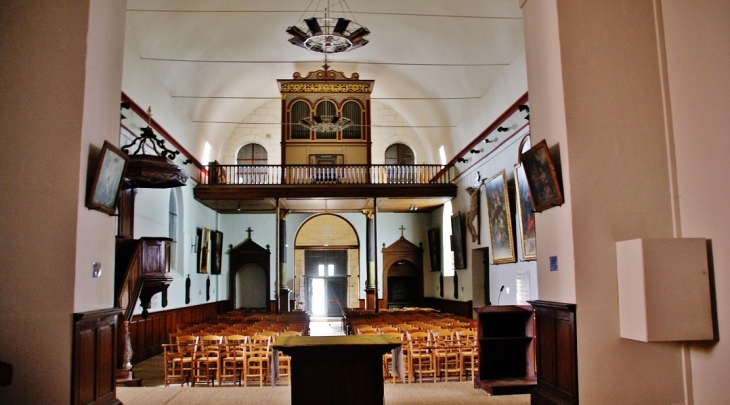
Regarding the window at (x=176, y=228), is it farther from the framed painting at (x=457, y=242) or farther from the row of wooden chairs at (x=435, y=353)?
the row of wooden chairs at (x=435, y=353)

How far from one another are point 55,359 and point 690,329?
5.60 metres

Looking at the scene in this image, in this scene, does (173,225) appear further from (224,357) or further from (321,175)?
(224,357)

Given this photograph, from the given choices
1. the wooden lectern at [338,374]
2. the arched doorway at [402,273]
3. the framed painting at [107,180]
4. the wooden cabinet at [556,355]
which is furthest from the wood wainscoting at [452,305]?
the framed painting at [107,180]

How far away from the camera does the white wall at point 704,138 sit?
5.41 m

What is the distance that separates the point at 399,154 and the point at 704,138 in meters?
18.9

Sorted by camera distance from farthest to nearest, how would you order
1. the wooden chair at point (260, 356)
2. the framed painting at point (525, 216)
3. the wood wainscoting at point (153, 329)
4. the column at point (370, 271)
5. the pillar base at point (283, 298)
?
the column at point (370, 271), the pillar base at point (283, 298), the wood wainscoting at point (153, 329), the framed painting at point (525, 216), the wooden chair at point (260, 356)

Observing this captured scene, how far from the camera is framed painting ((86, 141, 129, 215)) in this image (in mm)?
5875

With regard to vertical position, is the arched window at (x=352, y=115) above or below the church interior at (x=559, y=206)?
above

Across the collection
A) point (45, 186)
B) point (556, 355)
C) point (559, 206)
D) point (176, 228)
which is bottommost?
point (556, 355)

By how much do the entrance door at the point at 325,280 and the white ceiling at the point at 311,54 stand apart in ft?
20.7

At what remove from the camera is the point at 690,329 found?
5.50 metres

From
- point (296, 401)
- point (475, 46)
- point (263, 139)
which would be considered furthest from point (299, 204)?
point (296, 401)

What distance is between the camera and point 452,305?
19.8 m

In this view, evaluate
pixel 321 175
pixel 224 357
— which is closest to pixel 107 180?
pixel 224 357
